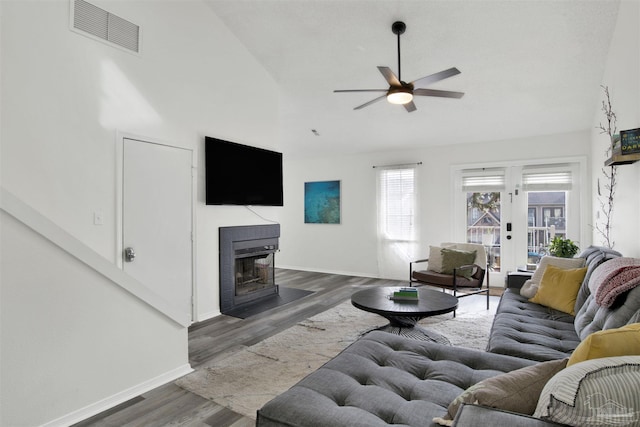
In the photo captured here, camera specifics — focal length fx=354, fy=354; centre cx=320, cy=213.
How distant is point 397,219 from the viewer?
657cm

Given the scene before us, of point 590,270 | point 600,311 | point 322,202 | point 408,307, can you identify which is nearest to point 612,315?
point 600,311

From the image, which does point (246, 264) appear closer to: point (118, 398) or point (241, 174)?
point (241, 174)

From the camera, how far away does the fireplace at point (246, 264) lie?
14.6 ft

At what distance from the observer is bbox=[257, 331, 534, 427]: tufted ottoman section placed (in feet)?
4.44

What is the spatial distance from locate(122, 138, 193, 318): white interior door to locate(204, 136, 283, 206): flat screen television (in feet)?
0.91

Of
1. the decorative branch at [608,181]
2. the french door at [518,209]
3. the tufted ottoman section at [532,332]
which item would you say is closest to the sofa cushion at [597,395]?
the tufted ottoman section at [532,332]

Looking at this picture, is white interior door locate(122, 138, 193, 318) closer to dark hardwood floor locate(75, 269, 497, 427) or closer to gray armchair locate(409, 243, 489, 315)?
dark hardwood floor locate(75, 269, 497, 427)

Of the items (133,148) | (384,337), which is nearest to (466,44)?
(384,337)

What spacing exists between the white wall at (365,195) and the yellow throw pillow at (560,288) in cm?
283

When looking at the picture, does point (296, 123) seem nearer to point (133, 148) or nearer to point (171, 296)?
point (133, 148)

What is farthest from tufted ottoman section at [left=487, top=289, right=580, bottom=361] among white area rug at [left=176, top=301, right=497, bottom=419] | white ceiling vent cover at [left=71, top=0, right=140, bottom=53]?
white ceiling vent cover at [left=71, top=0, right=140, bottom=53]

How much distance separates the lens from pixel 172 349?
2.68m

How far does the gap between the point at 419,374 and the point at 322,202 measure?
19.1ft

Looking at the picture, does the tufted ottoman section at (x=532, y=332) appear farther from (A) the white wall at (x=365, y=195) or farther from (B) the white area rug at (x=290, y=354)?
(A) the white wall at (x=365, y=195)
